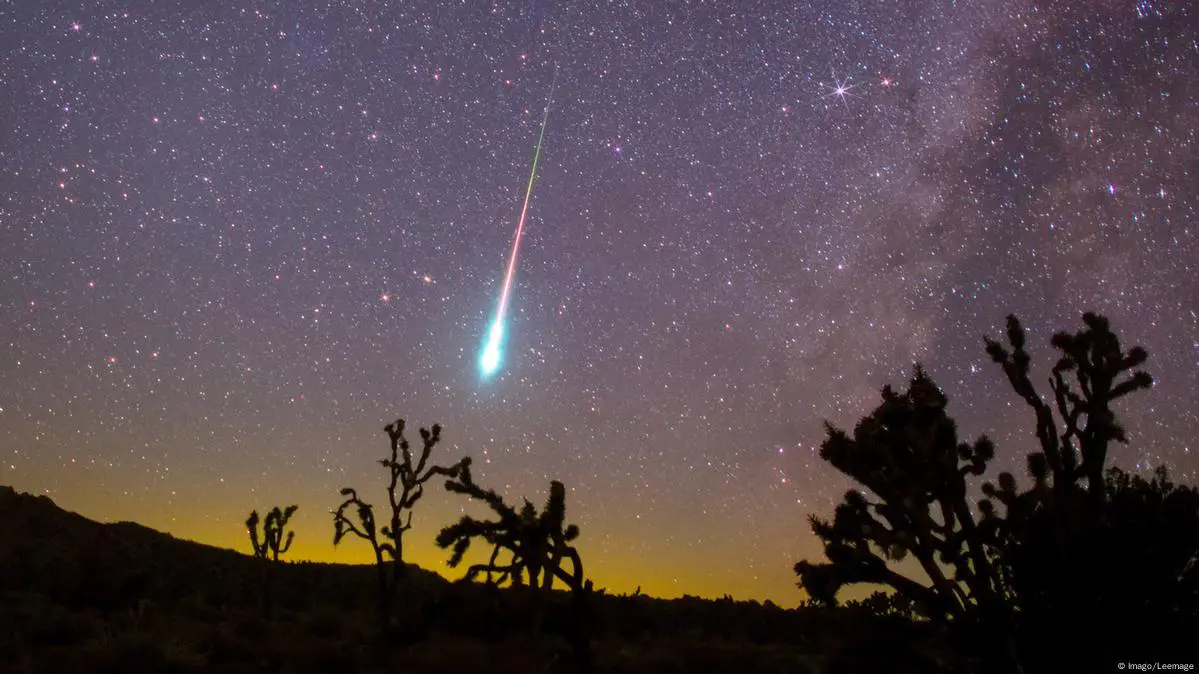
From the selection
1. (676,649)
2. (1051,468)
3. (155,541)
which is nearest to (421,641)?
(676,649)

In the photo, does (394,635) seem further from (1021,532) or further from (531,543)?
(1021,532)

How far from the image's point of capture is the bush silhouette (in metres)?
11.1

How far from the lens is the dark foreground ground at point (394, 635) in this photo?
443 inches

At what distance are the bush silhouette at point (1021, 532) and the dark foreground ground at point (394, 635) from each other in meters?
1.27

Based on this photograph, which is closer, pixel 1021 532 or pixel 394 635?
pixel 1021 532

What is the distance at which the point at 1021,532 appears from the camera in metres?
12.4

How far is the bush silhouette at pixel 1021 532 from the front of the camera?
11.1 m

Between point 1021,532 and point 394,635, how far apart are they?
515 inches

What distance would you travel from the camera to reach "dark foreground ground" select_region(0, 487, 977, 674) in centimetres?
1125

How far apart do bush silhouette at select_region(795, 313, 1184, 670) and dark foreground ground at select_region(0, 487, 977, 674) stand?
1271 mm

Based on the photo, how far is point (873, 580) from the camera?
11.6 m

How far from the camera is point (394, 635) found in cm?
1574

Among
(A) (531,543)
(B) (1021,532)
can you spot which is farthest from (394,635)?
(B) (1021,532)

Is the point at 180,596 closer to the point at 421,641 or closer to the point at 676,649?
the point at 421,641
